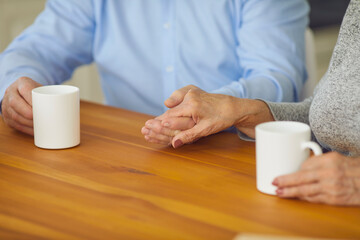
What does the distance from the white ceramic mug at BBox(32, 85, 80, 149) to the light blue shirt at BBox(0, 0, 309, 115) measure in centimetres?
40

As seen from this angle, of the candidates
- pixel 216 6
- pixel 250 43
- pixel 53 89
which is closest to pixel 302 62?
pixel 250 43

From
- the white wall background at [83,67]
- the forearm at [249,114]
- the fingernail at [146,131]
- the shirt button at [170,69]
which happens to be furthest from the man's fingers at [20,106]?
the white wall background at [83,67]

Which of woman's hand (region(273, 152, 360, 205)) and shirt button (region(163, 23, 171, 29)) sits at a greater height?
woman's hand (region(273, 152, 360, 205))

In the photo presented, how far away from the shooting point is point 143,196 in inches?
31.5

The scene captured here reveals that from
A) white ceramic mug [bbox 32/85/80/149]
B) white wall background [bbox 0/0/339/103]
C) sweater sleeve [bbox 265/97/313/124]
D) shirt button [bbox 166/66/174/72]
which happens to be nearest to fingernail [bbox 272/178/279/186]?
sweater sleeve [bbox 265/97/313/124]

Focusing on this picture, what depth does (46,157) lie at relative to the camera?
0.97 meters

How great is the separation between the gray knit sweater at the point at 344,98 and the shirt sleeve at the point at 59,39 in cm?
79

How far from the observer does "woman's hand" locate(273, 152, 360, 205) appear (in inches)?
29.6

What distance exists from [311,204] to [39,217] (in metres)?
0.39

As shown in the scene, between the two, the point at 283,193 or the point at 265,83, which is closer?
the point at 283,193

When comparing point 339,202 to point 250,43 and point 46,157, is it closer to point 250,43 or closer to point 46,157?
point 46,157

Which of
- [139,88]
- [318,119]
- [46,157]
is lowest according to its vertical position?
[139,88]

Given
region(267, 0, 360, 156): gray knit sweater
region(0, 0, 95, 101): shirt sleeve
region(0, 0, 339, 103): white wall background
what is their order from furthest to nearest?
region(0, 0, 339, 103): white wall background → region(0, 0, 95, 101): shirt sleeve → region(267, 0, 360, 156): gray knit sweater

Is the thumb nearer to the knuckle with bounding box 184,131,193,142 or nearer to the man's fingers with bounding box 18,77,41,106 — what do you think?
the knuckle with bounding box 184,131,193,142
